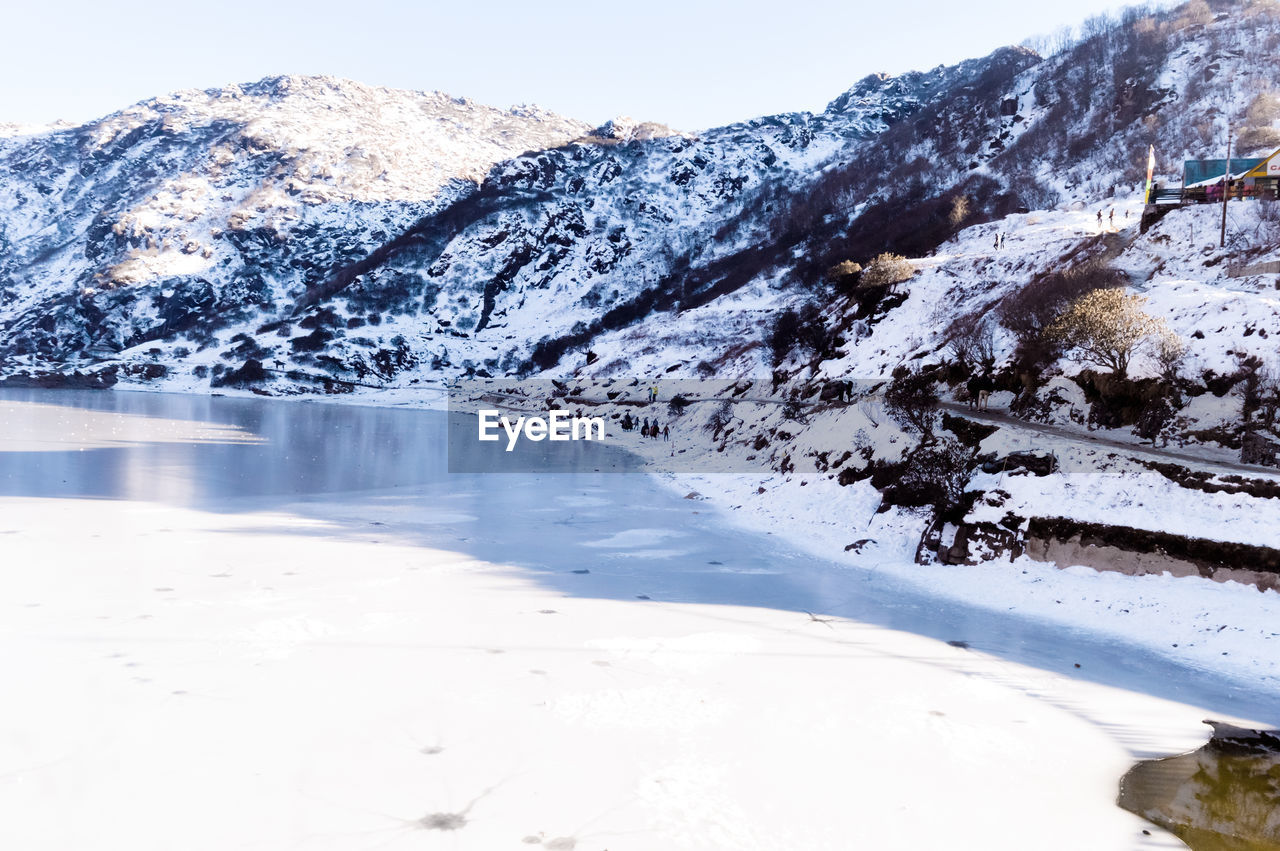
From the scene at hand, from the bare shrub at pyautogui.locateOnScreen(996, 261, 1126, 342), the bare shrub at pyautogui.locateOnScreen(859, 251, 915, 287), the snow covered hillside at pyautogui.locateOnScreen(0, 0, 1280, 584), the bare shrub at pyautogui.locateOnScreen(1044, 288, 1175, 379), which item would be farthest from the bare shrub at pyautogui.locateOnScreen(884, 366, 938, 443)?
the bare shrub at pyautogui.locateOnScreen(859, 251, 915, 287)

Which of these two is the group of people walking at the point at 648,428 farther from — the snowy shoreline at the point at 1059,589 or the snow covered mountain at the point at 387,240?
the snow covered mountain at the point at 387,240

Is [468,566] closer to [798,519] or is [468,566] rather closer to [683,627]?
[683,627]

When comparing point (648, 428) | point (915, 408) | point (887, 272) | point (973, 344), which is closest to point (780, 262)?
point (887, 272)

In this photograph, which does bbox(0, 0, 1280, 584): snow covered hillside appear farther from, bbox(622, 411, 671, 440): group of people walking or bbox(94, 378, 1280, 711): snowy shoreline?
bbox(622, 411, 671, 440): group of people walking

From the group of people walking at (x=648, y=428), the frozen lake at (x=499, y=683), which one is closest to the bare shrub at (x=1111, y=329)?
the frozen lake at (x=499, y=683)


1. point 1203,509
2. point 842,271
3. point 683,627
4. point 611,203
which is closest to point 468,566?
point 683,627

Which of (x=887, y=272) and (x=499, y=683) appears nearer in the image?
(x=499, y=683)

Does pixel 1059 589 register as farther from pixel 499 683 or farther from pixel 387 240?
pixel 387 240

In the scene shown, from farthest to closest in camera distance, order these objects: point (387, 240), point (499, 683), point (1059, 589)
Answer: point (387, 240) → point (1059, 589) → point (499, 683)

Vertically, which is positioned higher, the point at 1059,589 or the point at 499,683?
the point at 1059,589
